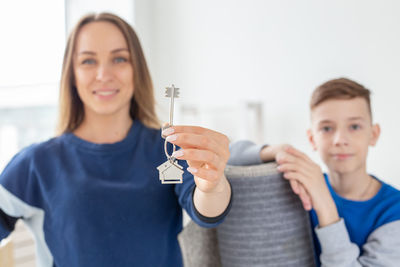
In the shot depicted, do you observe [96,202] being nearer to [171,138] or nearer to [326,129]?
[171,138]

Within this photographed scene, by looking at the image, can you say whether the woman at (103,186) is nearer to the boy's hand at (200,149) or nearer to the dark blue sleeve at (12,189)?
the dark blue sleeve at (12,189)

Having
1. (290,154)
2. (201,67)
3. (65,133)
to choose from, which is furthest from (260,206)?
(201,67)

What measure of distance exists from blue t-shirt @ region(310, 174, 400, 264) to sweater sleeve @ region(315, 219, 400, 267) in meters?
0.03

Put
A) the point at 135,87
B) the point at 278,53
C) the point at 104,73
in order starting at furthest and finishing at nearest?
the point at 278,53, the point at 135,87, the point at 104,73

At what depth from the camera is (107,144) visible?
26.5 inches

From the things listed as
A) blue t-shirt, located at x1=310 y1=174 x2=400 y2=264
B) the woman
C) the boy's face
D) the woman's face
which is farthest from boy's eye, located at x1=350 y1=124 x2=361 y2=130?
the woman's face

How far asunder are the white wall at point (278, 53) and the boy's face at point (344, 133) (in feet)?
1.53

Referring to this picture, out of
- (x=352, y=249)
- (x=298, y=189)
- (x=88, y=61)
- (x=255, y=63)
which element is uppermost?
(x=255, y=63)

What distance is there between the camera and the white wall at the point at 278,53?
1170mm

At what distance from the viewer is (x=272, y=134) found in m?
1.66

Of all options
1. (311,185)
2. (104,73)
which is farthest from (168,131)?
(311,185)

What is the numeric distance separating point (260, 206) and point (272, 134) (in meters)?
1.05

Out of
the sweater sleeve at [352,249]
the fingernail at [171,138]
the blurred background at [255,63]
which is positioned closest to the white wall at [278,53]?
the blurred background at [255,63]

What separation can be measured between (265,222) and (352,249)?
0.15 m
